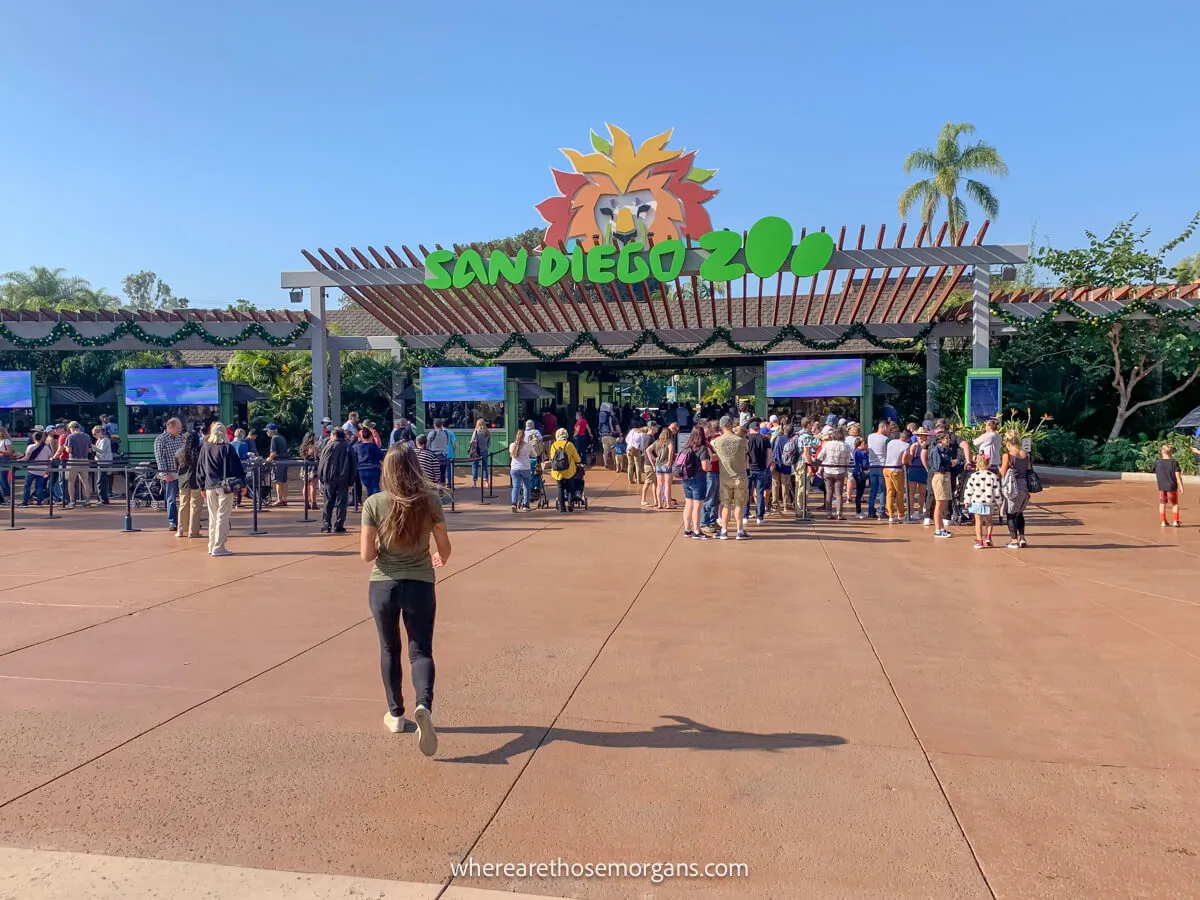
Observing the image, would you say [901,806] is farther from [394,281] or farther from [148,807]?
[394,281]

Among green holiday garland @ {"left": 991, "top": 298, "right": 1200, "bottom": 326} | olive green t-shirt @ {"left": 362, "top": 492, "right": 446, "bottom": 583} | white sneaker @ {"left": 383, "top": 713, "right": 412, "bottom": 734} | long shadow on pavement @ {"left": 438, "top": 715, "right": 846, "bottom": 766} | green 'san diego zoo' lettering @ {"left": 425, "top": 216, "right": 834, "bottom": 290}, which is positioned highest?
green 'san diego zoo' lettering @ {"left": 425, "top": 216, "right": 834, "bottom": 290}

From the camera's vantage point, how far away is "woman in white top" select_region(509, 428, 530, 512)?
47.0 ft

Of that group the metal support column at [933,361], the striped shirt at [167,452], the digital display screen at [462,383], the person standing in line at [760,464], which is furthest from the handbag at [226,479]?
the metal support column at [933,361]

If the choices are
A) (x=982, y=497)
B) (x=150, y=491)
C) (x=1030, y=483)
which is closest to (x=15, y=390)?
(x=150, y=491)

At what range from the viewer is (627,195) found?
19266 millimetres

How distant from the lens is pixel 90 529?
12.7 metres

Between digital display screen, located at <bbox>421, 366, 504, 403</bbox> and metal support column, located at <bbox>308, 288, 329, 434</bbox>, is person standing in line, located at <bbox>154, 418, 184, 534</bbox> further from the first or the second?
digital display screen, located at <bbox>421, 366, 504, 403</bbox>

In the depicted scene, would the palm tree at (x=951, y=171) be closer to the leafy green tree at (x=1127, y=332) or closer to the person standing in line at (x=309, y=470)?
the leafy green tree at (x=1127, y=332)

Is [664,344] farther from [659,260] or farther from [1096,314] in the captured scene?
[1096,314]

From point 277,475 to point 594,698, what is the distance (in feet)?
38.4

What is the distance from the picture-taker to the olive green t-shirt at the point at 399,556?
4625 millimetres

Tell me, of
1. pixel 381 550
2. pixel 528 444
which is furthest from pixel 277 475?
pixel 381 550

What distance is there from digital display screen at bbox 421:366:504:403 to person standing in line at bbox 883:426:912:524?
38.2ft

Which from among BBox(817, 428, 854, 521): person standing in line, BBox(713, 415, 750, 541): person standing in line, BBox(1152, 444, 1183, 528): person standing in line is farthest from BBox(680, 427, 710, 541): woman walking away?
BBox(1152, 444, 1183, 528): person standing in line
